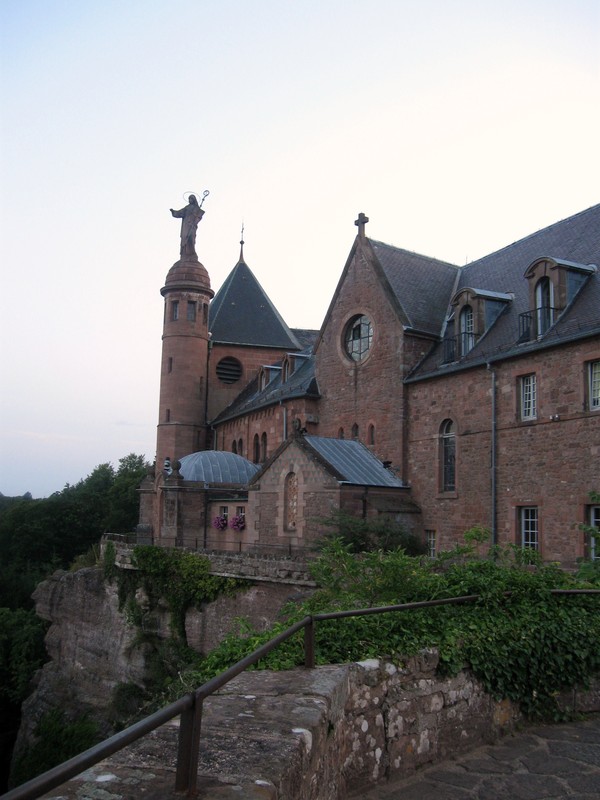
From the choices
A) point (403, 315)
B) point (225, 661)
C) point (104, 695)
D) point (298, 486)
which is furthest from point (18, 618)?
point (225, 661)

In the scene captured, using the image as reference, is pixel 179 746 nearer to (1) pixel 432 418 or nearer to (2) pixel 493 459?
(2) pixel 493 459

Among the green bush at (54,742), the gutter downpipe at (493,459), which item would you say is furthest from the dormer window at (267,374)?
the gutter downpipe at (493,459)

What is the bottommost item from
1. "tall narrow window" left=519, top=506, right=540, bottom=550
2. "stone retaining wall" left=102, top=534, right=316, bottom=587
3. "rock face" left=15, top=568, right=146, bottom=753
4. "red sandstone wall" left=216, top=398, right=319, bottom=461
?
"rock face" left=15, top=568, right=146, bottom=753

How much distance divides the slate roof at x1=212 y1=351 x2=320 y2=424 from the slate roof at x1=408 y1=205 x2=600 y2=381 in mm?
7048

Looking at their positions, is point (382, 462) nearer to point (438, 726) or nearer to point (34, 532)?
point (438, 726)

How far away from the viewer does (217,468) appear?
3591cm

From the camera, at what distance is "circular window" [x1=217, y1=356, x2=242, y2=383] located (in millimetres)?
48125

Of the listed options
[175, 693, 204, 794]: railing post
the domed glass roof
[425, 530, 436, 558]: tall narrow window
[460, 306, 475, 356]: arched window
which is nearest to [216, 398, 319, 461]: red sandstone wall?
the domed glass roof

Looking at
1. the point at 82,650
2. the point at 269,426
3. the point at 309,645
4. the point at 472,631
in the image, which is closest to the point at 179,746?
the point at 309,645

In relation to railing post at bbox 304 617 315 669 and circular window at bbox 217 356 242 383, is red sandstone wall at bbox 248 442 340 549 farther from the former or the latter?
circular window at bbox 217 356 242 383

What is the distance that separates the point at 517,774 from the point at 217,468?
3063cm

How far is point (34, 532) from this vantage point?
60969mm

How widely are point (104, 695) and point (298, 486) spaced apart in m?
11.3

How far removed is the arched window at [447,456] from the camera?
80.8 feet
